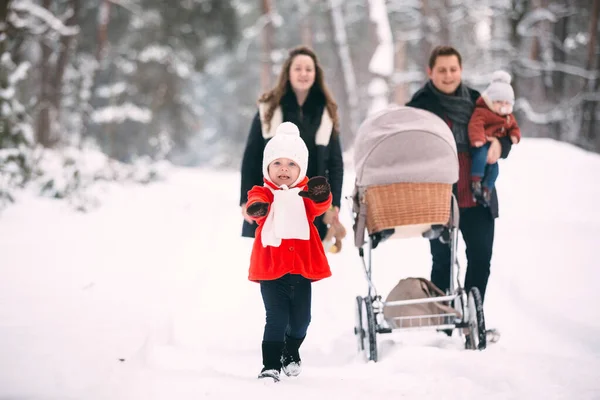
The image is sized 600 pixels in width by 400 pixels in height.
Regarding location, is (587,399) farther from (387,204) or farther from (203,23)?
(203,23)

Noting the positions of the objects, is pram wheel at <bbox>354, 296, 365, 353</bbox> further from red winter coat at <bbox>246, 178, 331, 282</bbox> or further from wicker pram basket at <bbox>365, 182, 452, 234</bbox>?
red winter coat at <bbox>246, 178, 331, 282</bbox>

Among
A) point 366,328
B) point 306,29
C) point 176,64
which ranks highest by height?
point 306,29

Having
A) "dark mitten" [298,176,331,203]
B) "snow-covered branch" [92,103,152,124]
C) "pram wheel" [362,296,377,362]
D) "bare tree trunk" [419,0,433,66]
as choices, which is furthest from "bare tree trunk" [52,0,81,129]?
"dark mitten" [298,176,331,203]

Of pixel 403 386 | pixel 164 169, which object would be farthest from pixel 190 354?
pixel 164 169

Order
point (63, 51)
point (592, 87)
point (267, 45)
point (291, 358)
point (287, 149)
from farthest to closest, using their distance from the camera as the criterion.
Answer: point (592, 87)
point (267, 45)
point (63, 51)
point (291, 358)
point (287, 149)

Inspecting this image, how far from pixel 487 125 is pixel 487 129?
0.04 metres

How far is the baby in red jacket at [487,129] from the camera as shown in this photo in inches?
161

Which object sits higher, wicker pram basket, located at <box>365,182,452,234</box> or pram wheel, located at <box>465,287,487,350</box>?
wicker pram basket, located at <box>365,182,452,234</box>

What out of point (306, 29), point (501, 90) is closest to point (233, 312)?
point (501, 90)

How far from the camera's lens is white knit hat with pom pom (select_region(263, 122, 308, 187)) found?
317 cm

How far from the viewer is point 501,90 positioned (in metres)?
4.12

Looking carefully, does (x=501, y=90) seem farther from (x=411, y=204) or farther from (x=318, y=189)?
(x=318, y=189)

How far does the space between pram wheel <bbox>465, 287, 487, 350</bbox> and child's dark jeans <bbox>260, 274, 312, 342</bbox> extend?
1239 mm

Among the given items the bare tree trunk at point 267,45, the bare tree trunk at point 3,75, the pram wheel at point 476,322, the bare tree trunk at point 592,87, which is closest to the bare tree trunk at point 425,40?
the bare tree trunk at point 267,45
